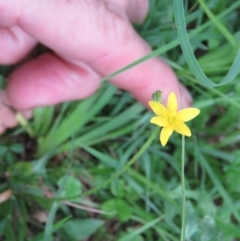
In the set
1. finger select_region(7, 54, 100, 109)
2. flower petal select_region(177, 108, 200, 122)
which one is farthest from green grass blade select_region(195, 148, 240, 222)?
flower petal select_region(177, 108, 200, 122)

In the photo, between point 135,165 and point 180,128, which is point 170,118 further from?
point 135,165

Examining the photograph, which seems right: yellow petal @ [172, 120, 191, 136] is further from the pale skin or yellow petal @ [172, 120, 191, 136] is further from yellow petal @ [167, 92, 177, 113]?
the pale skin

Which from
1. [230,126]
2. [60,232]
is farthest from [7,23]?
[230,126]

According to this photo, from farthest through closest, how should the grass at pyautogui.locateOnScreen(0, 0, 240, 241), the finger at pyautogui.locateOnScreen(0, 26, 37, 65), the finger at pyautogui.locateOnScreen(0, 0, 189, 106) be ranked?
the grass at pyautogui.locateOnScreen(0, 0, 240, 241)
the finger at pyautogui.locateOnScreen(0, 26, 37, 65)
the finger at pyautogui.locateOnScreen(0, 0, 189, 106)

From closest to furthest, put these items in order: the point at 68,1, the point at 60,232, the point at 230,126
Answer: the point at 68,1 < the point at 60,232 < the point at 230,126

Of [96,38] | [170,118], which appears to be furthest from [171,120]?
[96,38]

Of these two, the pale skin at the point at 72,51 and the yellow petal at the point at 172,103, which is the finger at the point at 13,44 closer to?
the pale skin at the point at 72,51

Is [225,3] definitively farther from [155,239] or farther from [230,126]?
[155,239]
